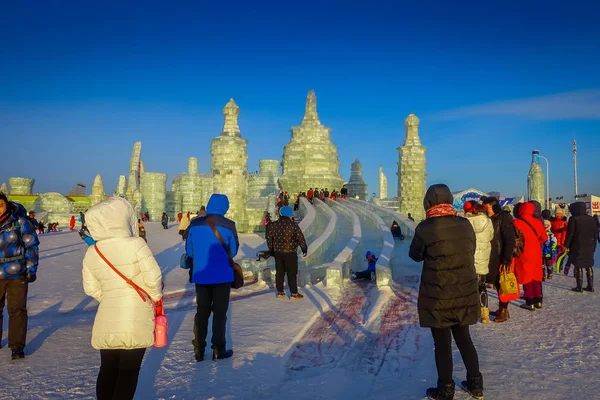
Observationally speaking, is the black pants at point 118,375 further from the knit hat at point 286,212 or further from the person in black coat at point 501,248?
the knit hat at point 286,212

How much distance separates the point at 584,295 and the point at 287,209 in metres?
5.63

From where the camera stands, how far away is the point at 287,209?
310 inches

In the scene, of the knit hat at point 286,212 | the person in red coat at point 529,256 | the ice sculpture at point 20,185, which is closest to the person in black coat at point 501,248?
the person in red coat at point 529,256

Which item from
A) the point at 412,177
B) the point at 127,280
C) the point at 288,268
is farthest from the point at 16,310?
the point at 412,177

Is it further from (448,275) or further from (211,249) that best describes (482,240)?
(211,249)

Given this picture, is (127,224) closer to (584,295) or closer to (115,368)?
(115,368)

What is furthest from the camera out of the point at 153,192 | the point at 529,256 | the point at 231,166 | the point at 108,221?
the point at 153,192

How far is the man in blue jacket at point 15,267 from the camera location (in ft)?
15.6

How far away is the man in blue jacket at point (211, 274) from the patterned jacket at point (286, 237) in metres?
2.92

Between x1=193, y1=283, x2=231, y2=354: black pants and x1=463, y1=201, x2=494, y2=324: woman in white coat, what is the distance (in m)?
3.20

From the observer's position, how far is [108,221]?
3041 millimetres

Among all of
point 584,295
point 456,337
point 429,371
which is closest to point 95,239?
point 456,337

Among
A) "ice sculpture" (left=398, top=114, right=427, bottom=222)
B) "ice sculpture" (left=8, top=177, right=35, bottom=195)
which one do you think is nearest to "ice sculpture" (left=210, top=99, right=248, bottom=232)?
"ice sculpture" (left=398, top=114, right=427, bottom=222)

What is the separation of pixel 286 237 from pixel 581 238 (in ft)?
17.8
